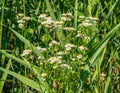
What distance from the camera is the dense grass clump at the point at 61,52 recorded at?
1534 millimetres

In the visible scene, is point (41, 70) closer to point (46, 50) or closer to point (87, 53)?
point (46, 50)

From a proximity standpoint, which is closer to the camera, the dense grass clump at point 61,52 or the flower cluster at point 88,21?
the dense grass clump at point 61,52

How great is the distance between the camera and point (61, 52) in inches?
61.6

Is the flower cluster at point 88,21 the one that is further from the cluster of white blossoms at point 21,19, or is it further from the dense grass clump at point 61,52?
the cluster of white blossoms at point 21,19

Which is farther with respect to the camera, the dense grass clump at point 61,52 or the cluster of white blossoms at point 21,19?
the cluster of white blossoms at point 21,19

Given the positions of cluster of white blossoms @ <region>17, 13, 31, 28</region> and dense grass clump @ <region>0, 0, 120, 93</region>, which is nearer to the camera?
dense grass clump @ <region>0, 0, 120, 93</region>

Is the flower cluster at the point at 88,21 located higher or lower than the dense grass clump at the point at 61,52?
higher

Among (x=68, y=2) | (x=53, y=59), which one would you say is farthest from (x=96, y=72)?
(x=68, y=2)

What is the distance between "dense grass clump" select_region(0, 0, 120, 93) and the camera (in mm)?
1534

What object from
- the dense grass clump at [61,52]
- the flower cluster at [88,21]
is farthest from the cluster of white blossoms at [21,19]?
the flower cluster at [88,21]

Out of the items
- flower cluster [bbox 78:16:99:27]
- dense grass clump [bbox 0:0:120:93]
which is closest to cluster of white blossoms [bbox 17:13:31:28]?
dense grass clump [bbox 0:0:120:93]

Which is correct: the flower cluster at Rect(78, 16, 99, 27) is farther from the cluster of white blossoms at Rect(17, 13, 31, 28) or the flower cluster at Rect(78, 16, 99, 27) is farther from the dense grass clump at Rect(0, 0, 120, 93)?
the cluster of white blossoms at Rect(17, 13, 31, 28)

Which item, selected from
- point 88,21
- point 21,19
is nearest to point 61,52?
point 88,21

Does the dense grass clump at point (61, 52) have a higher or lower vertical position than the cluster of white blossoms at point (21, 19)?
lower
